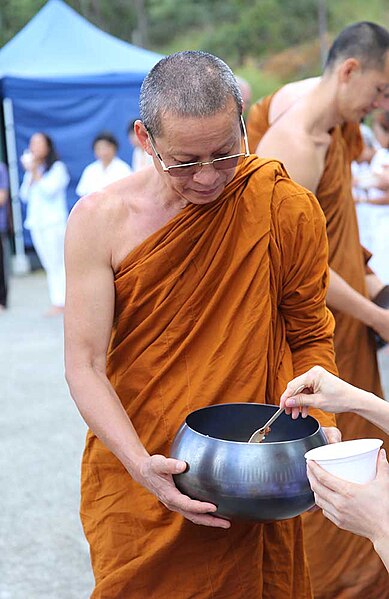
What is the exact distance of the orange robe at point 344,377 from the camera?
3197mm

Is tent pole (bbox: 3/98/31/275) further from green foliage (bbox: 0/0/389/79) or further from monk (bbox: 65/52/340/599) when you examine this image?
green foliage (bbox: 0/0/389/79)

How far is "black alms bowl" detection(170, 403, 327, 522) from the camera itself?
183cm

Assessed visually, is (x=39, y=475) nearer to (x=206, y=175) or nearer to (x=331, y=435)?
(x=331, y=435)

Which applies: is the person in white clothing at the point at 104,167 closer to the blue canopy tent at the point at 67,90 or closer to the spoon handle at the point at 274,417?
the blue canopy tent at the point at 67,90

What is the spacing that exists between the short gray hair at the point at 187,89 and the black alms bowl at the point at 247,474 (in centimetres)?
69

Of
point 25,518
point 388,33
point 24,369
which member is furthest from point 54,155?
point 388,33

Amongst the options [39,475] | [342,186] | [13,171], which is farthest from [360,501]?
[13,171]

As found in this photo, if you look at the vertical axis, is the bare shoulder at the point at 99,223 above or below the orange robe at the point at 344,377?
above

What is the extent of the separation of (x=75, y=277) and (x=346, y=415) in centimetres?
149

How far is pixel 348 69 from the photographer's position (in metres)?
3.05

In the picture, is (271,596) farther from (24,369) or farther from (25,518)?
(24,369)

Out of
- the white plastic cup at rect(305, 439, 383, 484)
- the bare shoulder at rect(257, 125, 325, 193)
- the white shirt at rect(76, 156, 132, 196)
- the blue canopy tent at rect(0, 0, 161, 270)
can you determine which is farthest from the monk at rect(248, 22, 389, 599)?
the blue canopy tent at rect(0, 0, 161, 270)

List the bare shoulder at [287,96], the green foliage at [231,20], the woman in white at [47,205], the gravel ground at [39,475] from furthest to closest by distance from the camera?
the green foliage at [231,20], the woman in white at [47,205], the gravel ground at [39,475], the bare shoulder at [287,96]

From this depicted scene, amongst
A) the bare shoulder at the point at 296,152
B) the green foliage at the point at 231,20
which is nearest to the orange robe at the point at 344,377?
the bare shoulder at the point at 296,152
